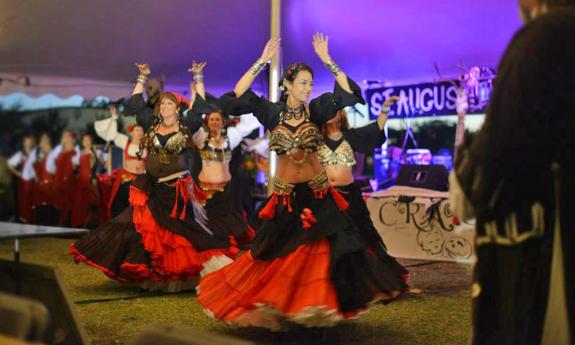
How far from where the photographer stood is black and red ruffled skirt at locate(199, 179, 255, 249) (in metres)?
6.23

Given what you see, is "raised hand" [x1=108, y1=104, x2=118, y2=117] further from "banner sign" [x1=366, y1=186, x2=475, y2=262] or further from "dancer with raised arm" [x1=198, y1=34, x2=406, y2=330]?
"dancer with raised arm" [x1=198, y1=34, x2=406, y2=330]

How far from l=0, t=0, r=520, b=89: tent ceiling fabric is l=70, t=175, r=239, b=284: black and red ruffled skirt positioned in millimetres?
1347

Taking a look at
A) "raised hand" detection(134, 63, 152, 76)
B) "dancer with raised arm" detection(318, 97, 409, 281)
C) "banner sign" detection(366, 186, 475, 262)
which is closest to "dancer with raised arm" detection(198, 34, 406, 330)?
"dancer with raised arm" detection(318, 97, 409, 281)

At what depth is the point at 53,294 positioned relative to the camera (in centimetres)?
292

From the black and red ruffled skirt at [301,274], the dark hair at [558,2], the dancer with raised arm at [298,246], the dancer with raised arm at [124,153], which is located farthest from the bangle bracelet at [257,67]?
the dancer with raised arm at [124,153]

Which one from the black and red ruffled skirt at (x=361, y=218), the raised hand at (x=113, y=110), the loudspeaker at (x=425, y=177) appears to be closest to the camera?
the black and red ruffled skirt at (x=361, y=218)

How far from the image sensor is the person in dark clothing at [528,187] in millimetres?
1895

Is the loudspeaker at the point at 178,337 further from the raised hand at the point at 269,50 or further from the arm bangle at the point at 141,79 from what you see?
the arm bangle at the point at 141,79

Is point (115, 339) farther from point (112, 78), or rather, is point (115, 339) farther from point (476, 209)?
point (112, 78)

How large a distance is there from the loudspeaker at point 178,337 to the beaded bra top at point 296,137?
2465 millimetres

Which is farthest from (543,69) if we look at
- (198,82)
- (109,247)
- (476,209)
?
(109,247)

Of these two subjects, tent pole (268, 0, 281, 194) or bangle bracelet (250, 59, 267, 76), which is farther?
tent pole (268, 0, 281, 194)

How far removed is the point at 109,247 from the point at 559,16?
4.36 m

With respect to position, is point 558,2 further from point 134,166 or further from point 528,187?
point 134,166
